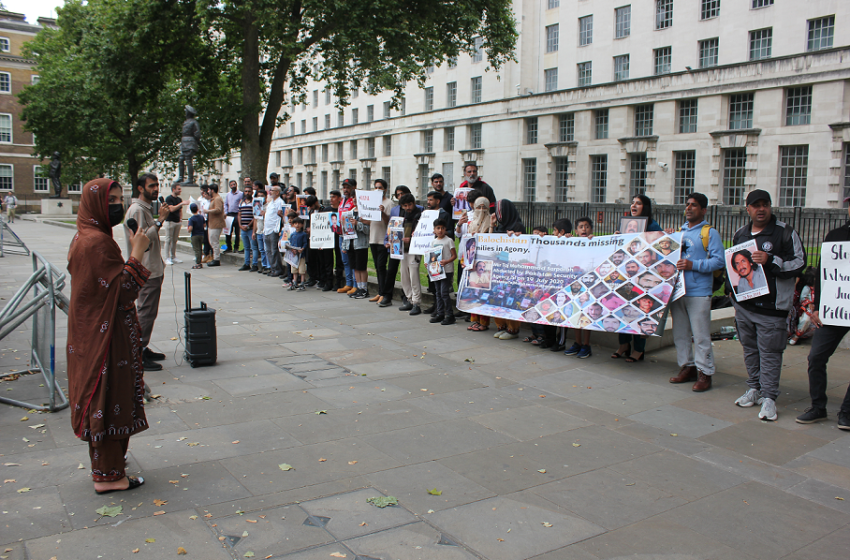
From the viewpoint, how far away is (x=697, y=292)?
7.12 metres

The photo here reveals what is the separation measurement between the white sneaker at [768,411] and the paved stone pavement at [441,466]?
0.32 ft

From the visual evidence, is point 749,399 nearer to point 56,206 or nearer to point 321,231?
point 321,231

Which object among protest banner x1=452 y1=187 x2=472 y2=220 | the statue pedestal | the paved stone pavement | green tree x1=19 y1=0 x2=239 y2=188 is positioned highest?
green tree x1=19 y1=0 x2=239 y2=188

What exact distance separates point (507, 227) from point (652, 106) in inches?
1443

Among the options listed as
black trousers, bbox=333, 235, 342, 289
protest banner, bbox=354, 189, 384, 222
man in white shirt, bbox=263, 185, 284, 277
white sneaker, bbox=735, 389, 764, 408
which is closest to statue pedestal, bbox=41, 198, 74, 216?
man in white shirt, bbox=263, 185, 284, 277

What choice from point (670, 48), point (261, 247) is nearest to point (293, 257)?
point (261, 247)

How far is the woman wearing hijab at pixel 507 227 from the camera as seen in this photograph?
9.52 metres

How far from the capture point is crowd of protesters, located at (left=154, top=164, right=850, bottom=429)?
20.2 feet

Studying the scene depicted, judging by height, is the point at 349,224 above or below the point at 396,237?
above

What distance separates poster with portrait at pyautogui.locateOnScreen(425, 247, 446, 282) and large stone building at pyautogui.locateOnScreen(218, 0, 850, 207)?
1076 inches

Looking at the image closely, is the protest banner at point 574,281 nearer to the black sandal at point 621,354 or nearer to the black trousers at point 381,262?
the black sandal at point 621,354

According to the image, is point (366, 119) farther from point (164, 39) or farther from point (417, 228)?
point (417, 228)

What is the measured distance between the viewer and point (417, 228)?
10914mm

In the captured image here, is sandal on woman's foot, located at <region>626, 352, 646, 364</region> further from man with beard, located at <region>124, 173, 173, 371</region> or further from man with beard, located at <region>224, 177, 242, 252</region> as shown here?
man with beard, located at <region>224, 177, 242, 252</region>
